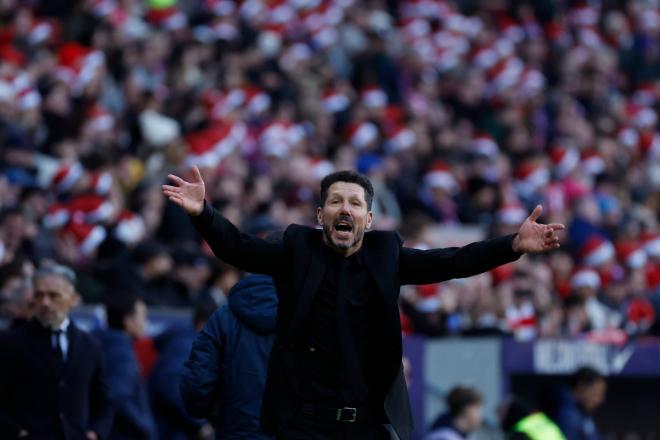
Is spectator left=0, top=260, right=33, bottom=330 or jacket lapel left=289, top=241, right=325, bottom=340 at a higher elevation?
spectator left=0, top=260, right=33, bottom=330

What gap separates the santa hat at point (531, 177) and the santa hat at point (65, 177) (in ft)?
23.0

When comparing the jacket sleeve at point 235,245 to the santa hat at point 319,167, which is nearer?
the jacket sleeve at point 235,245

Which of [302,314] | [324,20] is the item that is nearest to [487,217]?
[324,20]

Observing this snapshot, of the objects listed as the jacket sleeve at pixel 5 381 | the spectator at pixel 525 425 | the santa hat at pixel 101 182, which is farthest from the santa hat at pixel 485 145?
the jacket sleeve at pixel 5 381

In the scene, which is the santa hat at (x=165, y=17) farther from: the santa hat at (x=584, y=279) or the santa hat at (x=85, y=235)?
the santa hat at (x=85, y=235)

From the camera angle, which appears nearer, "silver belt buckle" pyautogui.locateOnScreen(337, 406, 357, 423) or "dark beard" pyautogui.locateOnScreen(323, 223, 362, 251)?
"silver belt buckle" pyautogui.locateOnScreen(337, 406, 357, 423)

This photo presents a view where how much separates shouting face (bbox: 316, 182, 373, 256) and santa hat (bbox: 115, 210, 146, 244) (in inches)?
243

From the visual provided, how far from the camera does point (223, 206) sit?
41.0 feet

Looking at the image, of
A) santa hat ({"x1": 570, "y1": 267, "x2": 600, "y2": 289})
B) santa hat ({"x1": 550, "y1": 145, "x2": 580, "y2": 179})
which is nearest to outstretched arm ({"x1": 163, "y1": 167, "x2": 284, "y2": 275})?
santa hat ({"x1": 570, "y1": 267, "x2": 600, "y2": 289})

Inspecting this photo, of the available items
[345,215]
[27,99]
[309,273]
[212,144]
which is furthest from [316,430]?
[212,144]

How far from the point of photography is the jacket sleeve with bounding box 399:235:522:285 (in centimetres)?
532

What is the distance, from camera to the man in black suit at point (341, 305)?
17.3ft

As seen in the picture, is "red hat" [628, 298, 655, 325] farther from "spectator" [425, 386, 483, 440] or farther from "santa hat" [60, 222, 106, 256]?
"santa hat" [60, 222, 106, 256]

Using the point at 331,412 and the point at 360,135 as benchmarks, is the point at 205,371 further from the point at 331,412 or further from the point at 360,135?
the point at 360,135
